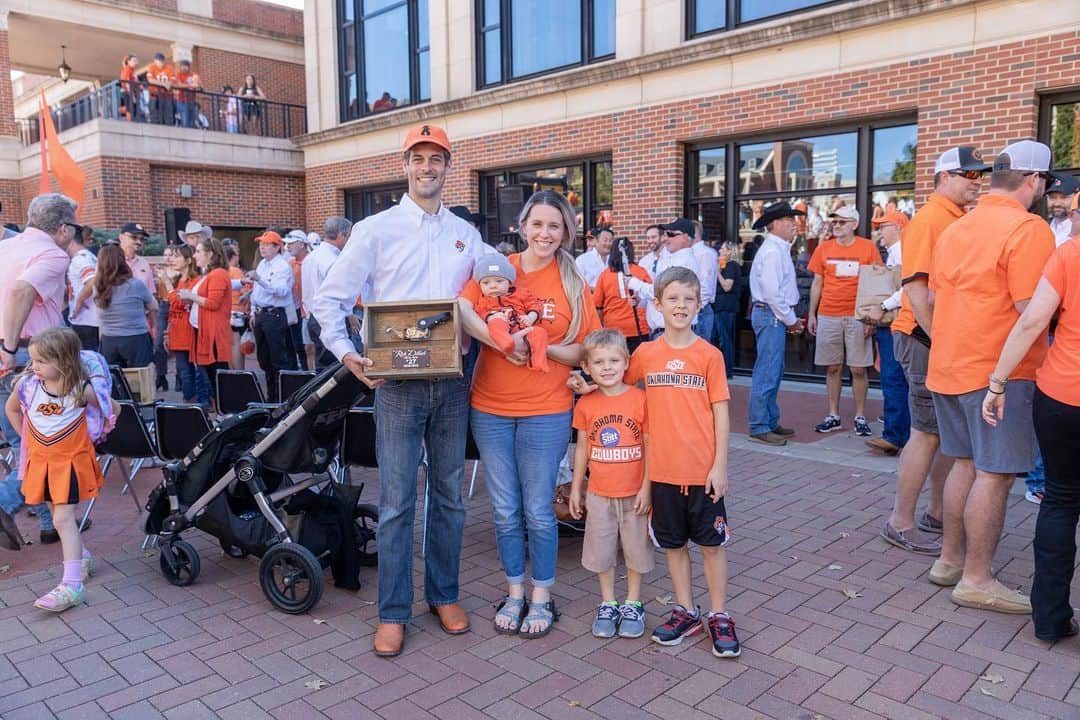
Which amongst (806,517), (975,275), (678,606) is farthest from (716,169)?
(678,606)

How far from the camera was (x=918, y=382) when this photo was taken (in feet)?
15.6

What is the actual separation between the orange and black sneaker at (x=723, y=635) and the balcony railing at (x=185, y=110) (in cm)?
1821

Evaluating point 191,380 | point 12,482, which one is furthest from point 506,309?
point 191,380

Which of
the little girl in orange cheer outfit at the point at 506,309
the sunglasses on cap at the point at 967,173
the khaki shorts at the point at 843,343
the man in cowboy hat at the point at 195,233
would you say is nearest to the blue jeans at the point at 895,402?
the khaki shorts at the point at 843,343

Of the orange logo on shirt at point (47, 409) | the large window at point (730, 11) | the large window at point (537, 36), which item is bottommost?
the orange logo on shirt at point (47, 409)

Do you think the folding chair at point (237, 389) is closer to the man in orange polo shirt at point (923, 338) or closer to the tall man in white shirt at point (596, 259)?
the tall man in white shirt at point (596, 259)

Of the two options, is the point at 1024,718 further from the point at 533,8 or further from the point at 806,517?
the point at 533,8

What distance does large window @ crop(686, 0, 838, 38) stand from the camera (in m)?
9.82

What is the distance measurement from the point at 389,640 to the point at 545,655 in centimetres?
69

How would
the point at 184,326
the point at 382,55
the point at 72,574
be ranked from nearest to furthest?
1. the point at 72,574
2. the point at 184,326
3. the point at 382,55

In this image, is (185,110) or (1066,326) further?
(185,110)

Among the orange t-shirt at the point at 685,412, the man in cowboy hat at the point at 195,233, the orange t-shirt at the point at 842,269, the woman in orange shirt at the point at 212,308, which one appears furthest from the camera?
the man in cowboy hat at the point at 195,233

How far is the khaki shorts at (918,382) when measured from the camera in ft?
15.0

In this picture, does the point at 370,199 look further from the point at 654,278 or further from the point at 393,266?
the point at 393,266
